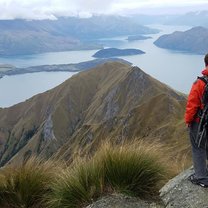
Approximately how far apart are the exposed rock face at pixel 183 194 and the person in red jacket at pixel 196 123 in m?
0.16

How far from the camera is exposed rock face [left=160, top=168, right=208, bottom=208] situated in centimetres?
734

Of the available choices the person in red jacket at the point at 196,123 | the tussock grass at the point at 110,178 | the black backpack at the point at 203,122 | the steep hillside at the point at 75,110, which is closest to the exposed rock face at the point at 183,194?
the person in red jacket at the point at 196,123

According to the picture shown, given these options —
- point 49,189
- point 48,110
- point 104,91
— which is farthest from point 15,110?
point 49,189

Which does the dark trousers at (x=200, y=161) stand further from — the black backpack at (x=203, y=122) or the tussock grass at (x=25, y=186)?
the tussock grass at (x=25, y=186)

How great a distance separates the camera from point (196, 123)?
7.61 m

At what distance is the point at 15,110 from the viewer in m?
182

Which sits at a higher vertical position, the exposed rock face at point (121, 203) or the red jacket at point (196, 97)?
the red jacket at point (196, 97)

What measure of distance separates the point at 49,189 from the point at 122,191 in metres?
2.02

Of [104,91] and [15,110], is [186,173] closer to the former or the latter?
[104,91]

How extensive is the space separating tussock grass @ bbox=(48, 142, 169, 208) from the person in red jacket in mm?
883

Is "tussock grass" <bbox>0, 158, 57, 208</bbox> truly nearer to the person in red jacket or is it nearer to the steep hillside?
the person in red jacket

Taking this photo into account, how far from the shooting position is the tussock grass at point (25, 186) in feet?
30.2

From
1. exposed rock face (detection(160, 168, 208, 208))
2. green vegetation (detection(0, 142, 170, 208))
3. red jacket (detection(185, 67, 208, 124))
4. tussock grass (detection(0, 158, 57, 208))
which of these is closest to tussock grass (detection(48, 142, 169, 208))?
green vegetation (detection(0, 142, 170, 208))

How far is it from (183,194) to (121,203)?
1.20m
